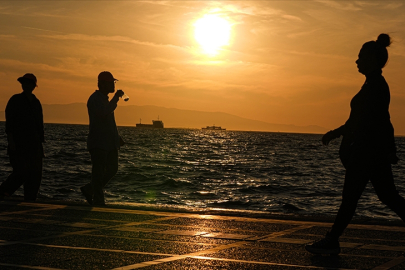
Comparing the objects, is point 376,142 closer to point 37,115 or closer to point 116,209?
point 116,209

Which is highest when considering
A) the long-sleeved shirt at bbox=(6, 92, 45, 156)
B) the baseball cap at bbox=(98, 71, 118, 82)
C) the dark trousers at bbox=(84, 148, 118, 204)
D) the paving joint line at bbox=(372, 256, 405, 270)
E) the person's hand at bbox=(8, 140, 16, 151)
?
the baseball cap at bbox=(98, 71, 118, 82)

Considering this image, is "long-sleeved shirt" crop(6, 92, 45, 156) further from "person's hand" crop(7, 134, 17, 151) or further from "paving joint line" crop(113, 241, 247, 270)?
"paving joint line" crop(113, 241, 247, 270)

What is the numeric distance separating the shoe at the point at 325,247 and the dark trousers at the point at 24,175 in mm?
5577

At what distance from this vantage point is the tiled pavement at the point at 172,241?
5039mm

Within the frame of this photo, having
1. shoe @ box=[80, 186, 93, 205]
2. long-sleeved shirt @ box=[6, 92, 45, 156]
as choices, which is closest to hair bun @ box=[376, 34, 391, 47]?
shoe @ box=[80, 186, 93, 205]

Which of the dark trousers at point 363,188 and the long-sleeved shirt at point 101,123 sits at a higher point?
the long-sleeved shirt at point 101,123

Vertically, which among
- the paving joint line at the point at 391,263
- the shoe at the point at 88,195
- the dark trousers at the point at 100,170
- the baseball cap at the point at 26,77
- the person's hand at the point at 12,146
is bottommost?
the shoe at the point at 88,195

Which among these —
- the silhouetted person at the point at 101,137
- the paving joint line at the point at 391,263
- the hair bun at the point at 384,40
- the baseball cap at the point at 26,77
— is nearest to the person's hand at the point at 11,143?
the baseball cap at the point at 26,77

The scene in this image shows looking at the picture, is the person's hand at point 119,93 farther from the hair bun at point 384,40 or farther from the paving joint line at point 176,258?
the hair bun at point 384,40

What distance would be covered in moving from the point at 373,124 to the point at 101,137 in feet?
15.5

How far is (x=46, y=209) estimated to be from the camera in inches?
334

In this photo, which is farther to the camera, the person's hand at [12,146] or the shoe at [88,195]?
the person's hand at [12,146]

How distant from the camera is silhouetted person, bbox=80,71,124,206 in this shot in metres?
9.04

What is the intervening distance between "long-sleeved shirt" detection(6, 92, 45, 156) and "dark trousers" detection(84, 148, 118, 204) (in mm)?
1109
